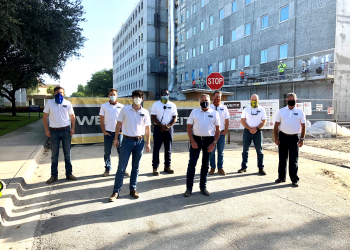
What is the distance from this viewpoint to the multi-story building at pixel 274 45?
21234 mm

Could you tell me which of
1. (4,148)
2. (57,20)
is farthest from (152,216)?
(57,20)

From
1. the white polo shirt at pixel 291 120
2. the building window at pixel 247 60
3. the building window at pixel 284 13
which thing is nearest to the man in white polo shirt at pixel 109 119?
the white polo shirt at pixel 291 120

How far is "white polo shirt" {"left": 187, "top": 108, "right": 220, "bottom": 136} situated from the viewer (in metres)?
5.52

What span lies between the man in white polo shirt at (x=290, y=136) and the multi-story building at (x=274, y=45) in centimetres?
1656

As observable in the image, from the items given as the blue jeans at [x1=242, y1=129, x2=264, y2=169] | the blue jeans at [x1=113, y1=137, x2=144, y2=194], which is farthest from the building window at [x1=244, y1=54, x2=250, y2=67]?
the blue jeans at [x1=113, y1=137, x2=144, y2=194]

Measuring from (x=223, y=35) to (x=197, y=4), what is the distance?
31.3 feet

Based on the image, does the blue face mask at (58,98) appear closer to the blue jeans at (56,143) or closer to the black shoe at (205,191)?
the blue jeans at (56,143)

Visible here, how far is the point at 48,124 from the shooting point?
7.04m

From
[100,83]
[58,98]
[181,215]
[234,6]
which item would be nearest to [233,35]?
[234,6]

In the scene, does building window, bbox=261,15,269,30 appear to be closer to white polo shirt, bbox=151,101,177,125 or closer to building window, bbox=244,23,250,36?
building window, bbox=244,23,250,36

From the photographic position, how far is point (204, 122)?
5.52 meters

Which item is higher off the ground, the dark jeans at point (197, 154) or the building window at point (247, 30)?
the building window at point (247, 30)

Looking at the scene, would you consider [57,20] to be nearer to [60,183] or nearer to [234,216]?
[60,183]

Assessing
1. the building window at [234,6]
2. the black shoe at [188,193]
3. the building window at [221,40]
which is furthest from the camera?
the building window at [221,40]
